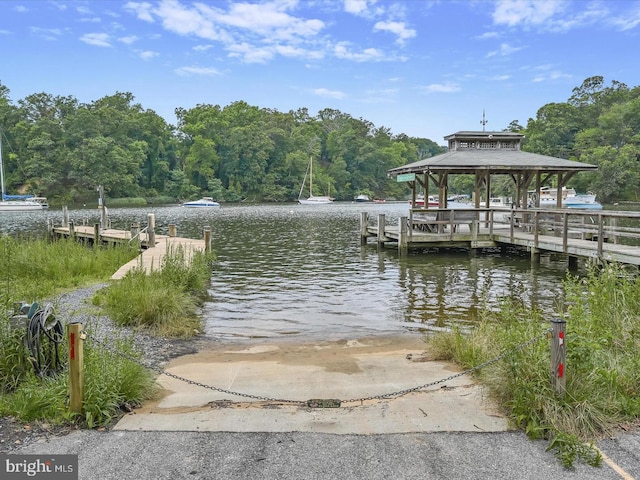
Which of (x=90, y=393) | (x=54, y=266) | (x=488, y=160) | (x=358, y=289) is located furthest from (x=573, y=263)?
(x=90, y=393)

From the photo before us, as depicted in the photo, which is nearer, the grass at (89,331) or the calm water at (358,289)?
the grass at (89,331)

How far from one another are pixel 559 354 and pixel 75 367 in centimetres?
417

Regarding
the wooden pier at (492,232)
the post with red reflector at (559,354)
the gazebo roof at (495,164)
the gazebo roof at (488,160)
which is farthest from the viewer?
the gazebo roof at (488,160)

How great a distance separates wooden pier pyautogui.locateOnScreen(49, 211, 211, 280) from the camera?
1334cm

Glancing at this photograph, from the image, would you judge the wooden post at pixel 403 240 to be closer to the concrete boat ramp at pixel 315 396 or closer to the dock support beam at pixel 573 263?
the dock support beam at pixel 573 263

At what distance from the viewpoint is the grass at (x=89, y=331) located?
14.9ft

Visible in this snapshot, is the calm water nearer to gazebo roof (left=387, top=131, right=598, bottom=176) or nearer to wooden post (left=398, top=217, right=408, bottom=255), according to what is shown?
wooden post (left=398, top=217, right=408, bottom=255)

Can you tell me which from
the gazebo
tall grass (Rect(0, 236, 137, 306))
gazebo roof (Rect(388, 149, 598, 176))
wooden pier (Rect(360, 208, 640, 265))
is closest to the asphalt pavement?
tall grass (Rect(0, 236, 137, 306))

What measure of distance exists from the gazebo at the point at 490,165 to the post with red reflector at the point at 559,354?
52.4 feet

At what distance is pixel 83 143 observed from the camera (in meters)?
81.1

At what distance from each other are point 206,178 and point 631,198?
73.6 meters

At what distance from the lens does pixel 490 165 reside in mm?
19562

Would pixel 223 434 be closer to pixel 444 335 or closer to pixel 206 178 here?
pixel 444 335

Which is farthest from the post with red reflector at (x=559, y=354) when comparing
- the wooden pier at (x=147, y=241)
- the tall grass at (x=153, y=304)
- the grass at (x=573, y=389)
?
the wooden pier at (x=147, y=241)
